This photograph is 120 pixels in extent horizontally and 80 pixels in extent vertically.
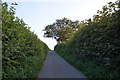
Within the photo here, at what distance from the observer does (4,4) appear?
4043mm

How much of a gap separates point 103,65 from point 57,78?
2.67 metres

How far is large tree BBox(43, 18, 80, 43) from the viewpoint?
3328 cm

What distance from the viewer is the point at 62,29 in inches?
1326

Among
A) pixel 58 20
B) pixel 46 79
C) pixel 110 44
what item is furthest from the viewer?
pixel 58 20

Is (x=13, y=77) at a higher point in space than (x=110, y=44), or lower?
lower

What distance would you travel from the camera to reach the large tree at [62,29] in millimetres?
33281

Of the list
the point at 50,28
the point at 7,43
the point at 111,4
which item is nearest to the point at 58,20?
the point at 50,28

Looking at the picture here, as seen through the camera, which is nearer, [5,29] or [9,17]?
[5,29]

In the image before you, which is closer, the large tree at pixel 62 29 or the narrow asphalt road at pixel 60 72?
the narrow asphalt road at pixel 60 72

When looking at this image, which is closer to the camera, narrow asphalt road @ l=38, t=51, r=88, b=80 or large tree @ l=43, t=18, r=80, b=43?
narrow asphalt road @ l=38, t=51, r=88, b=80

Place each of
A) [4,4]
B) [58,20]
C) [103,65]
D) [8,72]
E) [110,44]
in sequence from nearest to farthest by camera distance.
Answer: [8,72], [4,4], [110,44], [103,65], [58,20]

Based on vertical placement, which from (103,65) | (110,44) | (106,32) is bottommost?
(103,65)

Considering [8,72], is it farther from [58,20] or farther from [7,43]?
[58,20]

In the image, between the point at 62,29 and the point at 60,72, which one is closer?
the point at 60,72
